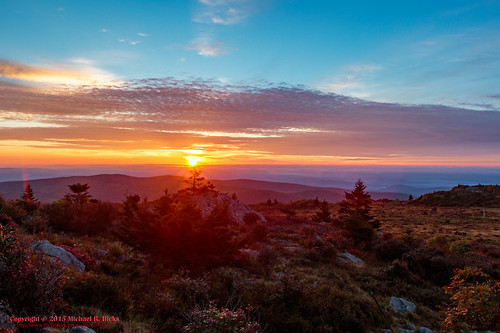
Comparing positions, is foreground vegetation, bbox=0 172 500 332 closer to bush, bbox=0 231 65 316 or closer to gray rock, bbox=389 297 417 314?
bush, bbox=0 231 65 316

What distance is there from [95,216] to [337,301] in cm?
1540

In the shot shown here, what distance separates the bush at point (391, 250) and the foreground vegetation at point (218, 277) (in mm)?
67

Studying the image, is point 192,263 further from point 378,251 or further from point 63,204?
point 378,251

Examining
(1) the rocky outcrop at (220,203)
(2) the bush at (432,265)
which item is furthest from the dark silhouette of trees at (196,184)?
(2) the bush at (432,265)

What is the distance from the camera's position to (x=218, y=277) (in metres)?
10.1

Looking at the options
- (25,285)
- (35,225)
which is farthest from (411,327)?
(35,225)

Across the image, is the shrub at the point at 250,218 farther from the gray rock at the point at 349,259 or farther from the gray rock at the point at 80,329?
the gray rock at the point at 80,329

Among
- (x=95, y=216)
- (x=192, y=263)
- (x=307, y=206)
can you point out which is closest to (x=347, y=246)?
(x=192, y=263)

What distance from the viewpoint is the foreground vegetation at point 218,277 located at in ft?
19.3

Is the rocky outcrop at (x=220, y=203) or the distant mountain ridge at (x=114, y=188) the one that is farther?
the distant mountain ridge at (x=114, y=188)

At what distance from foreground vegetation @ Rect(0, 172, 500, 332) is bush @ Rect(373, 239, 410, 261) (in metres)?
0.07

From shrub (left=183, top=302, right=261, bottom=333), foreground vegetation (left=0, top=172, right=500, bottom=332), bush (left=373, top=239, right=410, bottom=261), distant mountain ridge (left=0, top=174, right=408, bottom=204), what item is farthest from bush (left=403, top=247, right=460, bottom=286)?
distant mountain ridge (left=0, top=174, right=408, bottom=204)

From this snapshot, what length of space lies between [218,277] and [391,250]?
13557 mm

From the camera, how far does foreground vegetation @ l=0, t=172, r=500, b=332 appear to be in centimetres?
589
